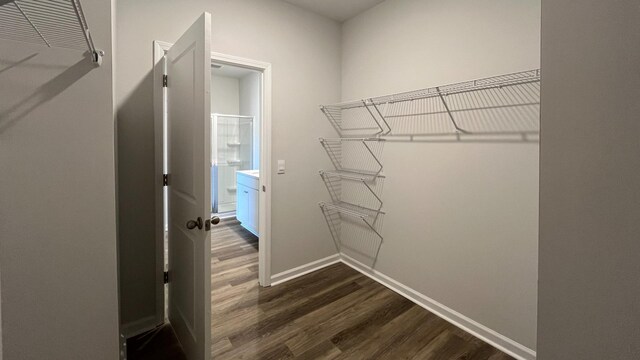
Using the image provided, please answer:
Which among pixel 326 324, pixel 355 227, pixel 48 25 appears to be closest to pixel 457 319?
pixel 326 324

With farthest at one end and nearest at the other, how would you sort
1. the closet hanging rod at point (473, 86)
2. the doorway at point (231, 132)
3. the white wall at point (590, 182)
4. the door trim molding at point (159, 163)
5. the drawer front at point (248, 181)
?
the doorway at point (231, 132) < the drawer front at point (248, 181) < the door trim molding at point (159, 163) < the closet hanging rod at point (473, 86) < the white wall at point (590, 182)

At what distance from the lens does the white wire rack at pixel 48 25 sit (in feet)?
2.76

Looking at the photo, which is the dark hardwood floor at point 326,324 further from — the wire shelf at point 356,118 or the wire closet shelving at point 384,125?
the wire shelf at point 356,118

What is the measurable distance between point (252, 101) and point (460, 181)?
3862mm

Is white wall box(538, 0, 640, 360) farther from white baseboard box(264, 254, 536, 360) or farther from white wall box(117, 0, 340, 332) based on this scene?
white wall box(117, 0, 340, 332)

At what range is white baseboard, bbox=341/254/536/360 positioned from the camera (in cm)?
175

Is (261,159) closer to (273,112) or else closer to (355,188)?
(273,112)

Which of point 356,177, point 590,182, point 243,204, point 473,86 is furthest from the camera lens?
point 243,204

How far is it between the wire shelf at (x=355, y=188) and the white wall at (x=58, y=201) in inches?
81.7

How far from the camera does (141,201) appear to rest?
1924mm

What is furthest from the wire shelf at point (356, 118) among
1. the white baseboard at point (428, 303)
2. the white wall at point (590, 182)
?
the white wall at point (590, 182)

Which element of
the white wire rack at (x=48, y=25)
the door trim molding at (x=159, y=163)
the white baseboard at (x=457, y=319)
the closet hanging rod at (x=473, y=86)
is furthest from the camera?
the door trim molding at (x=159, y=163)

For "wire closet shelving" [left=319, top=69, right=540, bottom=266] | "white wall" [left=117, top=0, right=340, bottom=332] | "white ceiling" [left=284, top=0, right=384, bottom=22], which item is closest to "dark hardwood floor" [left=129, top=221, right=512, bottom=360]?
"white wall" [left=117, top=0, right=340, bottom=332]

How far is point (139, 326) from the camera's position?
6.42ft
